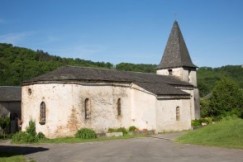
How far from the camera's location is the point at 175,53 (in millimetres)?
44281

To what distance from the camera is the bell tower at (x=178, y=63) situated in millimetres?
43312

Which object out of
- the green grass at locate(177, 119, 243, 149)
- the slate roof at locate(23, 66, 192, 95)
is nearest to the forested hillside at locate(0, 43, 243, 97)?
the slate roof at locate(23, 66, 192, 95)

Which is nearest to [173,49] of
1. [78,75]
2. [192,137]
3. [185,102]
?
[185,102]

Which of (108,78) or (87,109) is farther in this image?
(108,78)

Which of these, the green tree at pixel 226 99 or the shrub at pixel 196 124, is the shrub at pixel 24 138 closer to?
the shrub at pixel 196 124

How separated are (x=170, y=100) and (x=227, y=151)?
15.4 meters

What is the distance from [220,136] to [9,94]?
27.8m

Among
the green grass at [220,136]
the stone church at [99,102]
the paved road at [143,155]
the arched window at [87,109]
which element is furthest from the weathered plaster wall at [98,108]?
the paved road at [143,155]

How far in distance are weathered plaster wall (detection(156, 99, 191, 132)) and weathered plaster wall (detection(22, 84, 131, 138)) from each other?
13.8ft

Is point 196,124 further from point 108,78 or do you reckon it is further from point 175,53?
point 108,78

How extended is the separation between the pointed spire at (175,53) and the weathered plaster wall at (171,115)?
30.4ft

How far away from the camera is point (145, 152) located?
61.7 ft

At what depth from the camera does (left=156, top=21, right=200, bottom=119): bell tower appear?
142ft

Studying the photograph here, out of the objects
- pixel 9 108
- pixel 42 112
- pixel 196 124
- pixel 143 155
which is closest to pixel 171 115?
pixel 196 124
